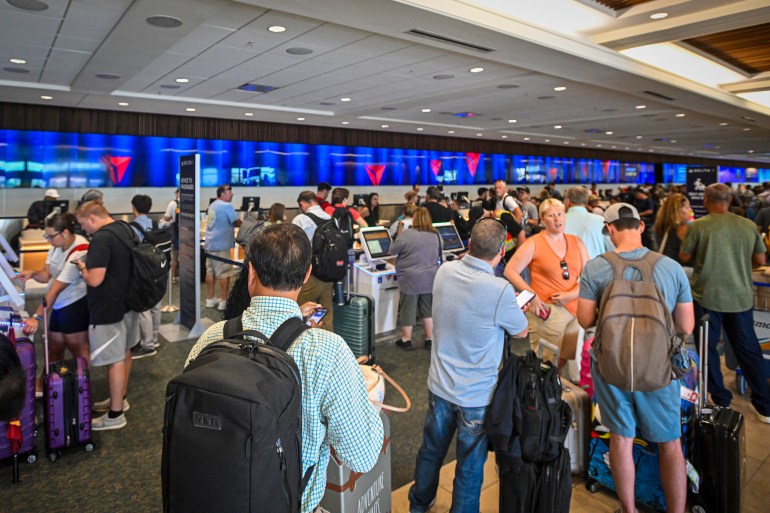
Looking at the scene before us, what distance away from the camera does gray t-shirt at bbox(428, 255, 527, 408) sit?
2271 mm

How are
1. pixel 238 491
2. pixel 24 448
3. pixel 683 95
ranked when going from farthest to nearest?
pixel 683 95 < pixel 24 448 < pixel 238 491

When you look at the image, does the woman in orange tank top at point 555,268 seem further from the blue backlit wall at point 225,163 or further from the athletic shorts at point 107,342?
the blue backlit wall at point 225,163

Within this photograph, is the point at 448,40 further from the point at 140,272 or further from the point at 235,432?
the point at 235,432

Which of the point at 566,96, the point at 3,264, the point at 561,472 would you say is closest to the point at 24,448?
the point at 3,264

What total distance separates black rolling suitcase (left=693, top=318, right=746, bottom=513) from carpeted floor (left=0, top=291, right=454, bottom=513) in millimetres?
1404

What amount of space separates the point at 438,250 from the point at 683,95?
511cm

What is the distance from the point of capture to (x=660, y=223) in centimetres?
493

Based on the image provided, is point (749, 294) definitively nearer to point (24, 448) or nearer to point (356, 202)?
point (24, 448)

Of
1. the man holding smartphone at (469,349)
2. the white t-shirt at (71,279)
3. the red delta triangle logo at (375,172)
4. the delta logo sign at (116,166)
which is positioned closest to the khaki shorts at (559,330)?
the man holding smartphone at (469,349)

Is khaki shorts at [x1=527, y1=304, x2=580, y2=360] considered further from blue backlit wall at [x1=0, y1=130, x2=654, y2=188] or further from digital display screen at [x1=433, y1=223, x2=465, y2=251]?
blue backlit wall at [x1=0, y1=130, x2=654, y2=188]

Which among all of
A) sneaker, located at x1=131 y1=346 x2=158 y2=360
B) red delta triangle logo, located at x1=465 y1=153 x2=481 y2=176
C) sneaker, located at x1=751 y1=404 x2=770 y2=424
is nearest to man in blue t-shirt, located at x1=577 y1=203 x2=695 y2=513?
sneaker, located at x1=751 y1=404 x2=770 y2=424

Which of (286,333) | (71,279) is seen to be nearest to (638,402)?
(286,333)

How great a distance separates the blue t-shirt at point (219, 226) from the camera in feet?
22.9

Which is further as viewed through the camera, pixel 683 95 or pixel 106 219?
pixel 683 95
